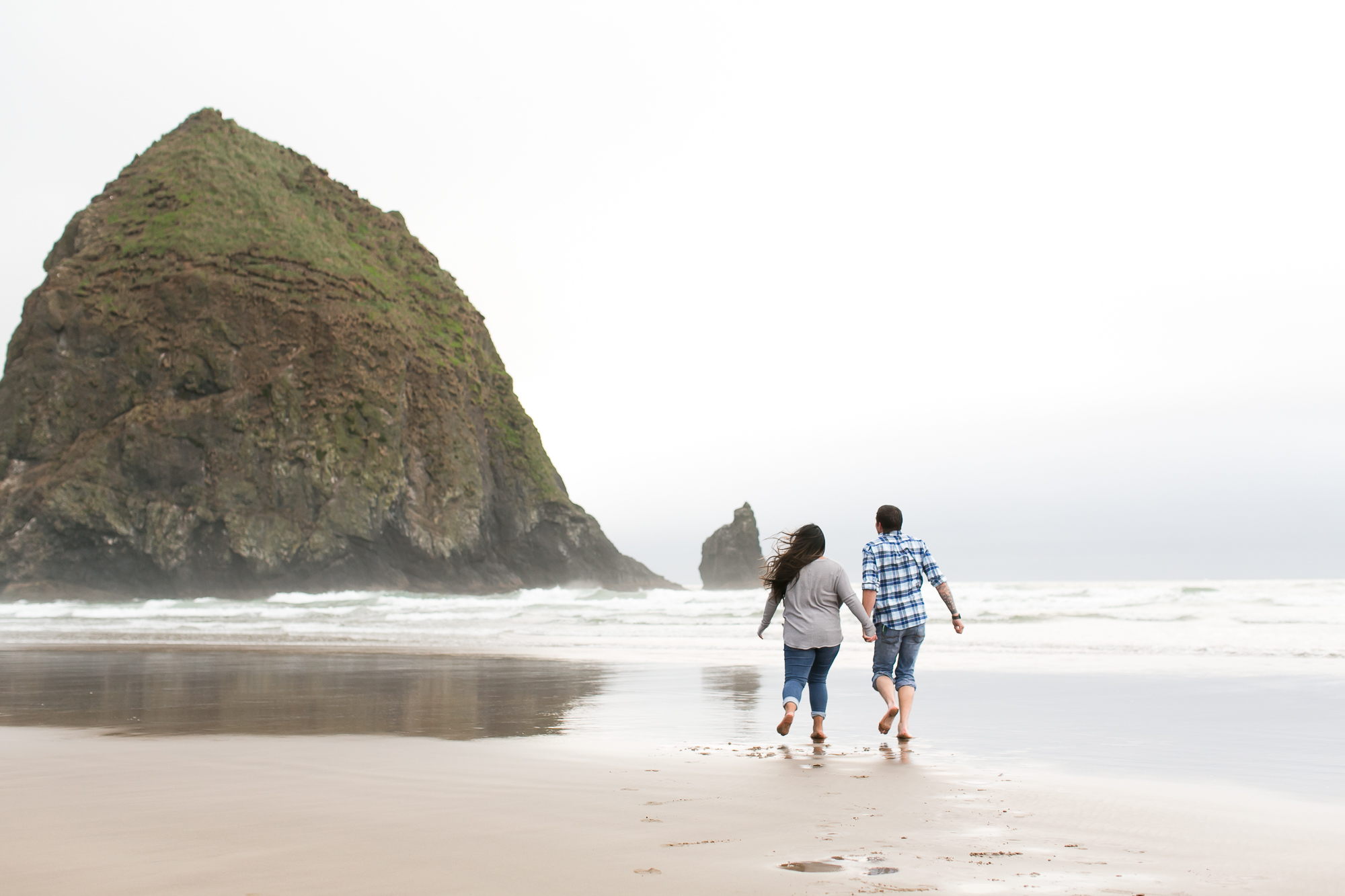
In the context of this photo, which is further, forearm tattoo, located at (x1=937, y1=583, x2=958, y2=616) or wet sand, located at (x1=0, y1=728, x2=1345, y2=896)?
forearm tattoo, located at (x1=937, y1=583, x2=958, y2=616)

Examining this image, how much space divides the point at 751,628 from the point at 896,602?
14.1 metres

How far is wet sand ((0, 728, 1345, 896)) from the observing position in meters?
3.38

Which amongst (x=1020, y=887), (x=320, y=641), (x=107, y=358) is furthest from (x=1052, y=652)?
(x=107, y=358)

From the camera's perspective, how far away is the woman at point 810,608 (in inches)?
283

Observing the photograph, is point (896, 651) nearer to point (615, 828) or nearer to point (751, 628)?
point (615, 828)

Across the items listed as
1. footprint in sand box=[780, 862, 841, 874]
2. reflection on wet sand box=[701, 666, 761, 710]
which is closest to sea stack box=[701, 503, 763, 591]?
reflection on wet sand box=[701, 666, 761, 710]

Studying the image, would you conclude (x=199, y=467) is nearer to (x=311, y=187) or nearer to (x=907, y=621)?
(x=311, y=187)

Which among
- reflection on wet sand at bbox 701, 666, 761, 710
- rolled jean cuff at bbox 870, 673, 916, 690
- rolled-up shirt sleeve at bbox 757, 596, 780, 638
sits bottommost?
reflection on wet sand at bbox 701, 666, 761, 710

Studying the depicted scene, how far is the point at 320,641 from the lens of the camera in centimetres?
1894

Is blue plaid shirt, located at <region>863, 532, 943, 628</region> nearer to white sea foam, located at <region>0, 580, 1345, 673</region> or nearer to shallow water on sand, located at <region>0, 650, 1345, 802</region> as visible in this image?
shallow water on sand, located at <region>0, 650, 1345, 802</region>

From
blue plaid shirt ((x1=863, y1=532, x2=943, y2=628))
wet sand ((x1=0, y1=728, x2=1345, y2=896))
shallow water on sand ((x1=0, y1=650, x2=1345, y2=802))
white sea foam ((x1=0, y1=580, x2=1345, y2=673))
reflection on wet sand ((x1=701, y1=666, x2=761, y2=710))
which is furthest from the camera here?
white sea foam ((x1=0, y1=580, x2=1345, y2=673))

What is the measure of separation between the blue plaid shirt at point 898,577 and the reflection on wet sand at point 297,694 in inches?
102

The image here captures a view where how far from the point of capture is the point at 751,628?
2117cm

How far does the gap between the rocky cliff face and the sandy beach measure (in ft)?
147
